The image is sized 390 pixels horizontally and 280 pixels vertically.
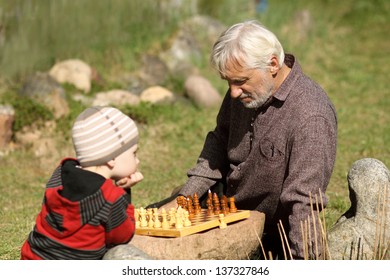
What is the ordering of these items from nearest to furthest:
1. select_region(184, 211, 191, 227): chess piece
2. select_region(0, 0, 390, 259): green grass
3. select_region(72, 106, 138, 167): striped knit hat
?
select_region(72, 106, 138, 167): striped knit hat
select_region(184, 211, 191, 227): chess piece
select_region(0, 0, 390, 259): green grass

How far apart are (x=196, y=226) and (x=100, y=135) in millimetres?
1112

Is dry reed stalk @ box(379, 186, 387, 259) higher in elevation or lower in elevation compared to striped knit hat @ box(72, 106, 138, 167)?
lower

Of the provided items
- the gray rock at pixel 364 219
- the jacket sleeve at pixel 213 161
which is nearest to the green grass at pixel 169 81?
the jacket sleeve at pixel 213 161

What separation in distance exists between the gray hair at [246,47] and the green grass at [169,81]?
2.23 meters

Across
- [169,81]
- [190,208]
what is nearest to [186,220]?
[190,208]

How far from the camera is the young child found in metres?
4.47

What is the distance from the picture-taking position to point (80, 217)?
14.7ft

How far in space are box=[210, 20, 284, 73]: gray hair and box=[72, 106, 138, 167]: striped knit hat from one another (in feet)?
4.01

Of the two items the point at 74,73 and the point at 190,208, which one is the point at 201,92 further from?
the point at 190,208

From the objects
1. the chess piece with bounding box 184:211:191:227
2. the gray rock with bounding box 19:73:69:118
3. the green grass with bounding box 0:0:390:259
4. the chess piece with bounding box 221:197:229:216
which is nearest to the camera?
the chess piece with bounding box 184:211:191:227

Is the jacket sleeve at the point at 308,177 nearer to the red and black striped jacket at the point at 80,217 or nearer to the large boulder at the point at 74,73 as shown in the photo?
the red and black striped jacket at the point at 80,217

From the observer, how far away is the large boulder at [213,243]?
17.0 feet

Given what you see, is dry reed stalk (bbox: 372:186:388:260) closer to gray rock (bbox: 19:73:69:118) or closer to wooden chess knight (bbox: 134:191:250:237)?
wooden chess knight (bbox: 134:191:250:237)

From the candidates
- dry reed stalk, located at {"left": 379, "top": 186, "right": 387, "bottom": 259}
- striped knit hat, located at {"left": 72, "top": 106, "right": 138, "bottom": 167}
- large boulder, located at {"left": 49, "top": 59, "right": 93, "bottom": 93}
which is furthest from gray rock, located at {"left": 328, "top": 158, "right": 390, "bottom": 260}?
large boulder, located at {"left": 49, "top": 59, "right": 93, "bottom": 93}
